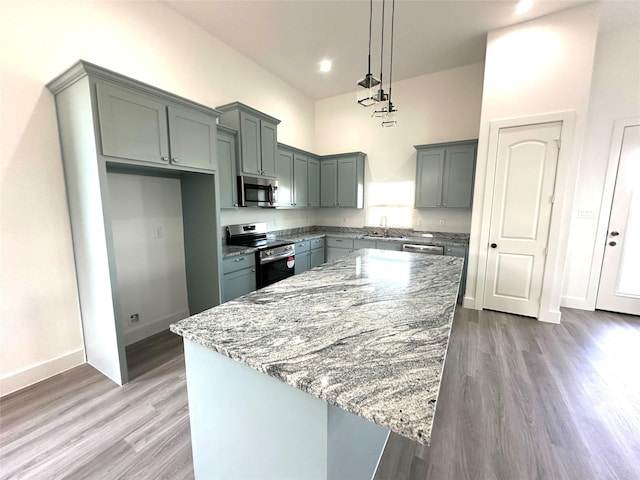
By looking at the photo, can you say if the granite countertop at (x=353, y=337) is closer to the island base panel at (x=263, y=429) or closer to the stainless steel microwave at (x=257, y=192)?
the island base panel at (x=263, y=429)

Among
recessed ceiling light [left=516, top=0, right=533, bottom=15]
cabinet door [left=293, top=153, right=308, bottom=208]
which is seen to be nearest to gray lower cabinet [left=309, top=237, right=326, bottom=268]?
cabinet door [left=293, top=153, right=308, bottom=208]

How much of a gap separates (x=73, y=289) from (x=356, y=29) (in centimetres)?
392

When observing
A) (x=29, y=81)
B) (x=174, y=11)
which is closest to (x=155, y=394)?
(x=29, y=81)

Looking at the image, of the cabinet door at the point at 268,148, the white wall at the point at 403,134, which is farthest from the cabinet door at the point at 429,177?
the cabinet door at the point at 268,148

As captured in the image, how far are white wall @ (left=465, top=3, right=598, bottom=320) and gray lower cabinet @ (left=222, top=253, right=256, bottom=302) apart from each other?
3056 millimetres

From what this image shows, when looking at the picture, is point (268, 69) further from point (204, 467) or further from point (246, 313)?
point (204, 467)

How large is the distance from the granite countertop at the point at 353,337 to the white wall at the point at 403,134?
303cm

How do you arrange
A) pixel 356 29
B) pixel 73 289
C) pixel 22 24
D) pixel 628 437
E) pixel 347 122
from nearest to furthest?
pixel 628 437 < pixel 22 24 < pixel 73 289 < pixel 356 29 < pixel 347 122

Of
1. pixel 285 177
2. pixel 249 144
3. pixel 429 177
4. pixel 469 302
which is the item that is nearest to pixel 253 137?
pixel 249 144

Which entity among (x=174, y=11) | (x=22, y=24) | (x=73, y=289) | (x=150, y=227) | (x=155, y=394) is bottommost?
(x=155, y=394)

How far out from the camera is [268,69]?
412cm

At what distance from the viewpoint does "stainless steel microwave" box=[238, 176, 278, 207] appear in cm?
334

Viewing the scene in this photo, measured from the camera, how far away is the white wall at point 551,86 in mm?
2859

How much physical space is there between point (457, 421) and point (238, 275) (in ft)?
7.98
